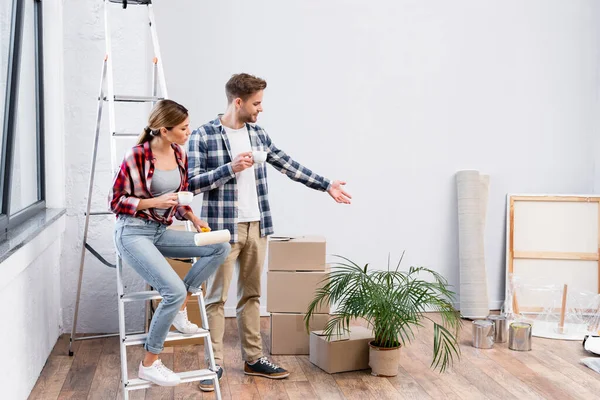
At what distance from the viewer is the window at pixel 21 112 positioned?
12.2 feet

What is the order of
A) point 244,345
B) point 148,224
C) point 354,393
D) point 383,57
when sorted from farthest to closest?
point 383,57 < point 244,345 < point 354,393 < point 148,224

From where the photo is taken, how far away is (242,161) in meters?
3.57

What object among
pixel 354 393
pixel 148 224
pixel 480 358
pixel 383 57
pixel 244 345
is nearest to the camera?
pixel 148 224

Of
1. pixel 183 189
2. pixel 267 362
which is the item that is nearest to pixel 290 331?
pixel 267 362

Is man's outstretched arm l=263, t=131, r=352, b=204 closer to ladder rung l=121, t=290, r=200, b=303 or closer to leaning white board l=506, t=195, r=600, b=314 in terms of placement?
ladder rung l=121, t=290, r=200, b=303

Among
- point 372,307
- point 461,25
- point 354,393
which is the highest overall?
point 461,25

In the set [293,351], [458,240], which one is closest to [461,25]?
[458,240]

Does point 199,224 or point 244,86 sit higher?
point 244,86

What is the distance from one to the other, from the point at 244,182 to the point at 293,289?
0.86 meters

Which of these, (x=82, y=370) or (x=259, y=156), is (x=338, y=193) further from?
(x=82, y=370)

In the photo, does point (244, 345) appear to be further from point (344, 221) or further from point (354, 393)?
point (344, 221)

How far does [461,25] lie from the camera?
554 centimetres

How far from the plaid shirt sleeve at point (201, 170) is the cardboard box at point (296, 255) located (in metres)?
0.81

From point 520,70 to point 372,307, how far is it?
2592mm
